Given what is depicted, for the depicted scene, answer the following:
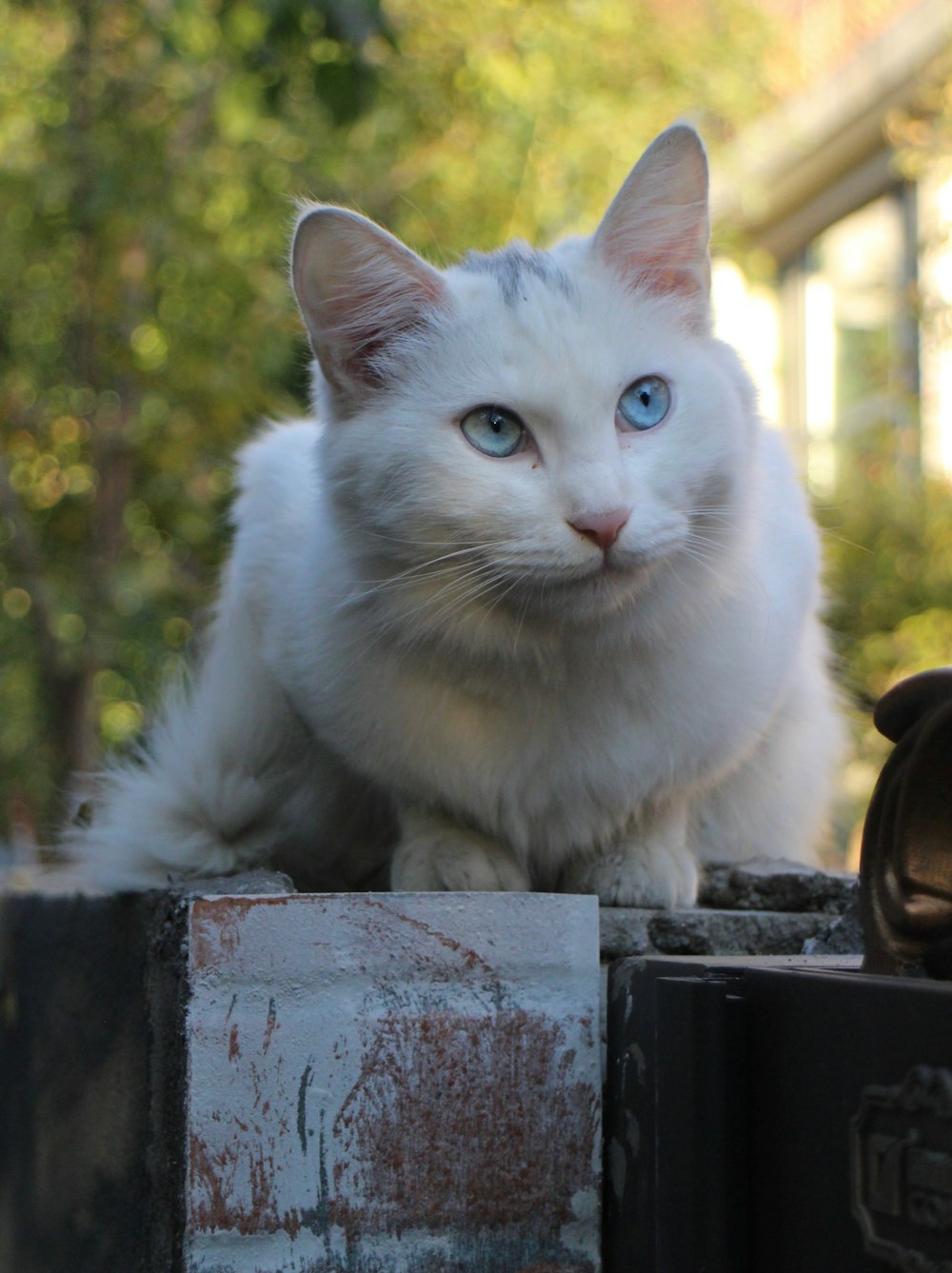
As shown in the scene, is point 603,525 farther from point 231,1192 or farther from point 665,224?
Answer: point 231,1192

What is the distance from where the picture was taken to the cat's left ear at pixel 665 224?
160 cm

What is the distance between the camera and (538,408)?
4.74 ft

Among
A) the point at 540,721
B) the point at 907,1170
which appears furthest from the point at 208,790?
the point at 907,1170

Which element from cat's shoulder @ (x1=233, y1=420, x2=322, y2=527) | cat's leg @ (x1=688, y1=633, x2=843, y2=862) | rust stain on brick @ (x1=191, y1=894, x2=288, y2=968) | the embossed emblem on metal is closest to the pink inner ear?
cat's shoulder @ (x1=233, y1=420, x2=322, y2=527)

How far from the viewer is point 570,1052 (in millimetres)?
1380

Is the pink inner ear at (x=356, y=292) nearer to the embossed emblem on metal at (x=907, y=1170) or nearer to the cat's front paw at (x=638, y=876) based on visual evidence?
the cat's front paw at (x=638, y=876)

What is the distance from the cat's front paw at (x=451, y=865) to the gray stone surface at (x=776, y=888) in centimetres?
28

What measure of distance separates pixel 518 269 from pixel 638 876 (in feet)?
2.47

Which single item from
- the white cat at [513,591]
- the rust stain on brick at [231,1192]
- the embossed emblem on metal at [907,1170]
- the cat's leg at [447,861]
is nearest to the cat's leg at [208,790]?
the white cat at [513,591]

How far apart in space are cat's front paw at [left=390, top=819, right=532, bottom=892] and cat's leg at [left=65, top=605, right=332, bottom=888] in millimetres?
211

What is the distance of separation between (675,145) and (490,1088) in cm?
107

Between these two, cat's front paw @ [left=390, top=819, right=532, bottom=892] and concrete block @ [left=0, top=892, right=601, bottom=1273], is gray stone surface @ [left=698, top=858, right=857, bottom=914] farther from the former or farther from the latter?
concrete block @ [left=0, top=892, right=601, bottom=1273]

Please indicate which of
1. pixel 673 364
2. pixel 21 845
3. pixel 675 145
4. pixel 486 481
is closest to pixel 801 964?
pixel 486 481

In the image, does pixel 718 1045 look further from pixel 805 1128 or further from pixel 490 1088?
pixel 490 1088
